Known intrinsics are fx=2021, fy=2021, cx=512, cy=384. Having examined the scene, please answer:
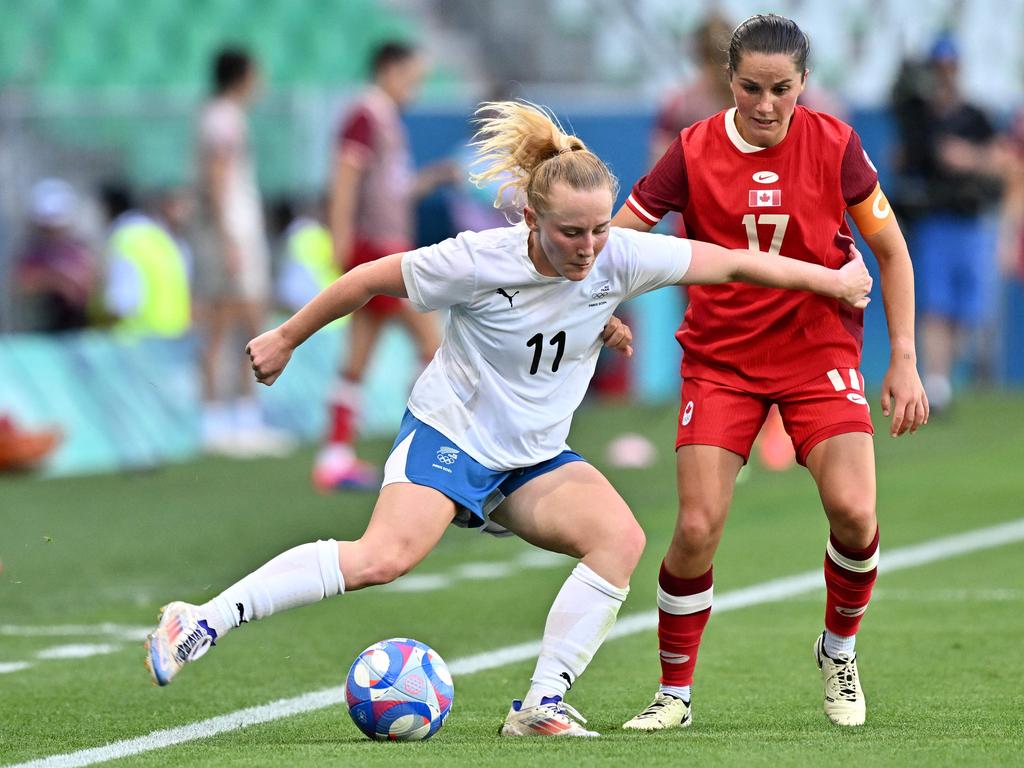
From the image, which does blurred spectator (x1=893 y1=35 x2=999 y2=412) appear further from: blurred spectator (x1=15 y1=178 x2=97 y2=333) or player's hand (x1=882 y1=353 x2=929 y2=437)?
player's hand (x1=882 y1=353 x2=929 y2=437)

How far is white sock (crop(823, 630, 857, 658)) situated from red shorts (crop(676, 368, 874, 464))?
546 millimetres

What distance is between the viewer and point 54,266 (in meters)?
15.2

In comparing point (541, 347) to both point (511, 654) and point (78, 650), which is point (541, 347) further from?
point (78, 650)

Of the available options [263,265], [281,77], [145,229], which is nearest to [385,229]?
[145,229]

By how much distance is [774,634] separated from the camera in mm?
7566

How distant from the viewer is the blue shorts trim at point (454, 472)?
18.4ft

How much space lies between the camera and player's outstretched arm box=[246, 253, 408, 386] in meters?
5.50

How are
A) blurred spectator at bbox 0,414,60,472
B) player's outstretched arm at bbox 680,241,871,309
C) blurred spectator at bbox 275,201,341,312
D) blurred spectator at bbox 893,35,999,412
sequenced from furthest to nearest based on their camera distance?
blurred spectator at bbox 275,201,341,312, blurred spectator at bbox 893,35,999,412, blurred spectator at bbox 0,414,60,472, player's outstretched arm at bbox 680,241,871,309

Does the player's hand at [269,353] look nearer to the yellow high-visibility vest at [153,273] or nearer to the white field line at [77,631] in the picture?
the white field line at [77,631]

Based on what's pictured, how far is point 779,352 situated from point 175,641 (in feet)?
6.38

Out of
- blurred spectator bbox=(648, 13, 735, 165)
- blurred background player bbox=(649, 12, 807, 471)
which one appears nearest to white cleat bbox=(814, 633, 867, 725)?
blurred background player bbox=(649, 12, 807, 471)

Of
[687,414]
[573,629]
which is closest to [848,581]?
[687,414]

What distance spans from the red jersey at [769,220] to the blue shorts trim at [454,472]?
24.6 inches

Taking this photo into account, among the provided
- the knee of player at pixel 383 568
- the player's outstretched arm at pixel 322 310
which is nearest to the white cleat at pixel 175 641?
the knee of player at pixel 383 568
